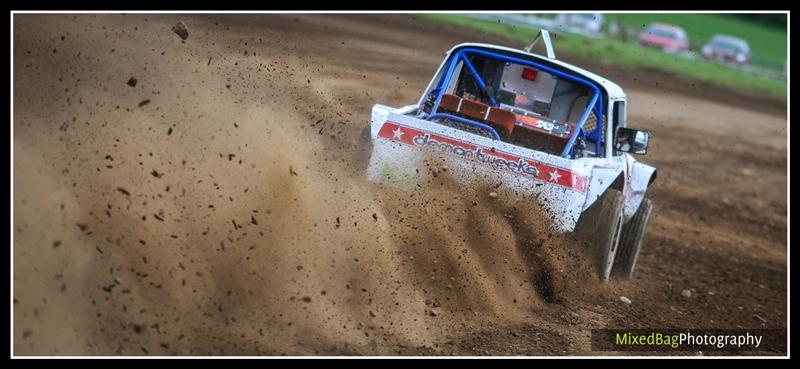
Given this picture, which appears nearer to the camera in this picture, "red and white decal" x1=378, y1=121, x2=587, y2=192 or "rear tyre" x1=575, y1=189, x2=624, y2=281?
"red and white decal" x1=378, y1=121, x2=587, y2=192

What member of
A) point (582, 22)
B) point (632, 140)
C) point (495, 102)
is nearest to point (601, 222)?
point (632, 140)

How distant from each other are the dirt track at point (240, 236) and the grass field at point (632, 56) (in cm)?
1320

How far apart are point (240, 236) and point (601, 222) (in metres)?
2.64

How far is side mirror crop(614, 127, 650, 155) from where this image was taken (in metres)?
7.60

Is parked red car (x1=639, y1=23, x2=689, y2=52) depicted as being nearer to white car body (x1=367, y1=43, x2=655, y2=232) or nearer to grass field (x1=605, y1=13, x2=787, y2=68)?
grass field (x1=605, y1=13, x2=787, y2=68)

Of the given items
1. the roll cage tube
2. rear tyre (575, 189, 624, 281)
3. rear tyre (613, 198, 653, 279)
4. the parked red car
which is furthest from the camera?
the parked red car

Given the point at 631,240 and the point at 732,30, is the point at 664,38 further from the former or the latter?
the point at 631,240

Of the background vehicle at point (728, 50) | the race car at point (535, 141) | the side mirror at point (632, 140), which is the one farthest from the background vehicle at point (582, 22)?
the side mirror at point (632, 140)

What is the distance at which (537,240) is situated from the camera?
7035 mm

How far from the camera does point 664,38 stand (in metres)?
27.9

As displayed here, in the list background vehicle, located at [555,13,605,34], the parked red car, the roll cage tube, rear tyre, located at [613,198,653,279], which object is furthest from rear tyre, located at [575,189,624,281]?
the parked red car

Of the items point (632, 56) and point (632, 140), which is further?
point (632, 56)

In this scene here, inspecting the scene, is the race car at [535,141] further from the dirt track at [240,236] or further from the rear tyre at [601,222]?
the dirt track at [240,236]

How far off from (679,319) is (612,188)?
110cm
